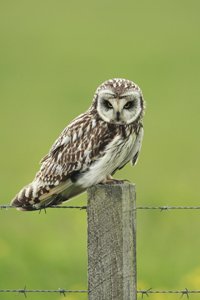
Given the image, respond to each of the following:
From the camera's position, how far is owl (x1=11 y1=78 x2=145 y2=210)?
374 inches

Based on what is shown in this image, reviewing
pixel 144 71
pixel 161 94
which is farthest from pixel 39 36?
pixel 161 94

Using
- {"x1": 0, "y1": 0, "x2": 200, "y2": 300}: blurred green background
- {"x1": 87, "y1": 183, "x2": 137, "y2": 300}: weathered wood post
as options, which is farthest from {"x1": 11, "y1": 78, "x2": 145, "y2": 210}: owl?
{"x1": 0, "y1": 0, "x2": 200, "y2": 300}: blurred green background

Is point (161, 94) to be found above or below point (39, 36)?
below

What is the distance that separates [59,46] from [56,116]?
10229mm

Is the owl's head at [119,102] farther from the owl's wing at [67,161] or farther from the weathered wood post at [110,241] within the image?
the weathered wood post at [110,241]

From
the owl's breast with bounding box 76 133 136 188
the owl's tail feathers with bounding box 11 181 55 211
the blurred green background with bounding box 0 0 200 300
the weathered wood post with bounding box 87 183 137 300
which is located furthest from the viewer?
the blurred green background with bounding box 0 0 200 300

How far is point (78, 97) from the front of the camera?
29.1 metres

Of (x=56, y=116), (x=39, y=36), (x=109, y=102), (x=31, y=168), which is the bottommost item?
(x=109, y=102)

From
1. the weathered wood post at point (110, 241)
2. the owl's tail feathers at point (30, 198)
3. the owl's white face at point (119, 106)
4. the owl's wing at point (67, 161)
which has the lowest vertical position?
the weathered wood post at point (110, 241)

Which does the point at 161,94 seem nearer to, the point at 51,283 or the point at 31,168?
the point at 31,168

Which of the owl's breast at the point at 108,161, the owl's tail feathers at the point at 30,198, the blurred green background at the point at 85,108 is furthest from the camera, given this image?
the blurred green background at the point at 85,108

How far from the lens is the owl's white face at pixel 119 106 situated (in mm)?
9500

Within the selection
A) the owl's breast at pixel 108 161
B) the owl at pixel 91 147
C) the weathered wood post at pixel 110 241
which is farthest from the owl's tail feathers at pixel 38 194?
the weathered wood post at pixel 110 241

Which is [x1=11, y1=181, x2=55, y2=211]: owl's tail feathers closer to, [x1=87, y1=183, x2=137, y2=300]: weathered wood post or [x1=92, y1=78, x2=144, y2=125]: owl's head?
[x1=92, y1=78, x2=144, y2=125]: owl's head
